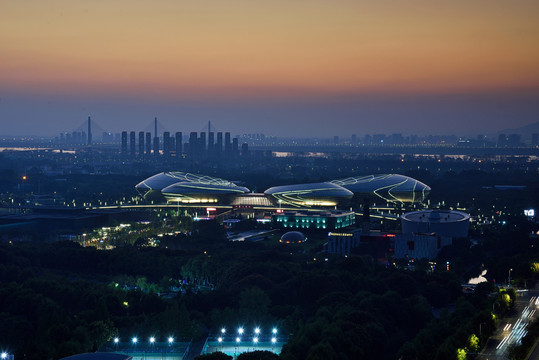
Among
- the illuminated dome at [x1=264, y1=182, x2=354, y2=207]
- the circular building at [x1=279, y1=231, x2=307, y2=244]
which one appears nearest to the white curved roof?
the circular building at [x1=279, y1=231, x2=307, y2=244]

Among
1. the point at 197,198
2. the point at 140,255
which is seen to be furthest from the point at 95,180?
the point at 140,255

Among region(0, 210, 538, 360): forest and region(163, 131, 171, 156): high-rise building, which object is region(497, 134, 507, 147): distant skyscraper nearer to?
region(163, 131, 171, 156): high-rise building

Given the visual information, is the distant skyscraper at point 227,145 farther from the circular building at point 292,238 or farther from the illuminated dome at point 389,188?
the circular building at point 292,238

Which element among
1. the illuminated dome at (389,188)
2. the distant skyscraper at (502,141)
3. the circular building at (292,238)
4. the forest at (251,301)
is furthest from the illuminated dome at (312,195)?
the distant skyscraper at (502,141)

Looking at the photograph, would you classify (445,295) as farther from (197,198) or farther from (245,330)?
(197,198)

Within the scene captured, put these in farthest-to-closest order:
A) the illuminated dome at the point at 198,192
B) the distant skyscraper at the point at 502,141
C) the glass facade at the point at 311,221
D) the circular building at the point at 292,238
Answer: the distant skyscraper at the point at 502,141 < the illuminated dome at the point at 198,192 < the glass facade at the point at 311,221 < the circular building at the point at 292,238

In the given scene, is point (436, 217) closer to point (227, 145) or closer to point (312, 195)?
point (312, 195)

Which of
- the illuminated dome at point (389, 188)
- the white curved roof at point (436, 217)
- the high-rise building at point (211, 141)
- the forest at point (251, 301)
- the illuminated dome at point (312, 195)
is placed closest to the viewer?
the forest at point (251, 301)
